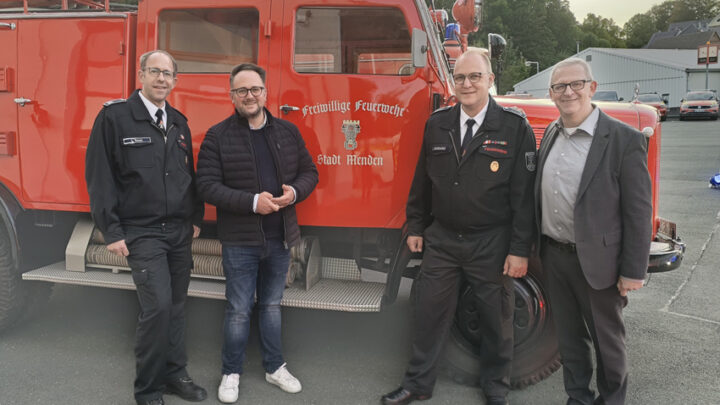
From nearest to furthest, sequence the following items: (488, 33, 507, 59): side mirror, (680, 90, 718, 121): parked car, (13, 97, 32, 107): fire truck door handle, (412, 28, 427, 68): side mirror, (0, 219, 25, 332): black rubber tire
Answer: (412, 28, 427, 68): side mirror
(13, 97, 32, 107): fire truck door handle
(0, 219, 25, 332): black rubber tire
(488, 33, 507, 59): side mirror
(680, 90, 718, 121): parked car

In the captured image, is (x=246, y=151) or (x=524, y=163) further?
(x=246, y=151)

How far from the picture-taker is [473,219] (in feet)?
9.80

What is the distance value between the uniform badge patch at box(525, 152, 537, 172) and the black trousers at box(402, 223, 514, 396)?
0.36 metres

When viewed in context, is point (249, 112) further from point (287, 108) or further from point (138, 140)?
point (138, 140)

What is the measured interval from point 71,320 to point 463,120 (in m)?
3.51

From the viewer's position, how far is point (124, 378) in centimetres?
355

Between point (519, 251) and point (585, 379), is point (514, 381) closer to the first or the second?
point (585, 379)

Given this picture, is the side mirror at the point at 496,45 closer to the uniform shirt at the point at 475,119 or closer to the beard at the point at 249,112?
the uniform shirt at the point at 475,119

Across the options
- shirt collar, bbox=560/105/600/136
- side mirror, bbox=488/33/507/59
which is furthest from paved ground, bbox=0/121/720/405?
side mirror, bbox=488/33/507/59

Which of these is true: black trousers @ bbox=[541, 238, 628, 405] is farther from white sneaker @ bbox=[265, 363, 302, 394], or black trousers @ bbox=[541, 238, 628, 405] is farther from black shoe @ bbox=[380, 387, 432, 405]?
white sneaker @ bbox=[265, 363, 302, 394]

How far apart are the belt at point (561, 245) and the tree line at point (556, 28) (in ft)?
139

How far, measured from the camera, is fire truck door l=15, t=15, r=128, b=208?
12.2 ft

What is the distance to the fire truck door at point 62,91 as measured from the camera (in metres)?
3.73

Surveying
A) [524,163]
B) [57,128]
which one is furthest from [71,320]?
[524,163]
